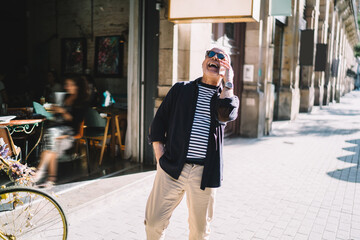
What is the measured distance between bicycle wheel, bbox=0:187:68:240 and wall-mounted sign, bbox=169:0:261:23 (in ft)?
12.8

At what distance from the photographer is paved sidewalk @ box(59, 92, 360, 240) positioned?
4090 millimetres

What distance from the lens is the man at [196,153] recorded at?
8.76ft

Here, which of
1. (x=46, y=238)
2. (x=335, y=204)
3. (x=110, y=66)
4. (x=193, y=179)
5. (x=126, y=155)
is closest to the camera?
(x=193, y=179)

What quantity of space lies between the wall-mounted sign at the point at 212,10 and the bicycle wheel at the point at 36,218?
154 inches

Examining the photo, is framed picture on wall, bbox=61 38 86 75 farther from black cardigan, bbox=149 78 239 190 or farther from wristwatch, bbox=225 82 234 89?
wristwatch, bbox=225 82 234 89

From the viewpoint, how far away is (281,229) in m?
4.18

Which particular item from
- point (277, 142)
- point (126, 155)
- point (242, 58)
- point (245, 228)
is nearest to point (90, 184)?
point (126, 155)

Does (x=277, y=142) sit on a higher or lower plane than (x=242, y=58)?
lower

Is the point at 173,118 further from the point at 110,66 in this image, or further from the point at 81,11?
the point at 81,11

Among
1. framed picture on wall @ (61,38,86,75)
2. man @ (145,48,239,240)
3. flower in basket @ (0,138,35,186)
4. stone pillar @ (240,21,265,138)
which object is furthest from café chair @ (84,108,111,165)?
stone pillar @ (240,21,265,138)

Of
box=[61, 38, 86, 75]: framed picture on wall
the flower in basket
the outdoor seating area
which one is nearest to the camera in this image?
the flower in basket

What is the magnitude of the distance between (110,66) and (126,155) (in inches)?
150

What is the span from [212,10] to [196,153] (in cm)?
356

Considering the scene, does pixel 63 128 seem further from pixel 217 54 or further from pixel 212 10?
pixel 217 54
